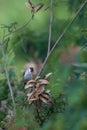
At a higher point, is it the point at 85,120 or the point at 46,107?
the point at 85,120

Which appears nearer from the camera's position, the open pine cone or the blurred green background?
the blurred green background

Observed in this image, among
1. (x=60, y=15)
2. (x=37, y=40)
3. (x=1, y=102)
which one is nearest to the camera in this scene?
(x=1, y=102)

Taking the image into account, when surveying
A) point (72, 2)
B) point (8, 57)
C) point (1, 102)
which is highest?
point (72, 2)

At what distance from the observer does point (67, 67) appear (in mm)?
907

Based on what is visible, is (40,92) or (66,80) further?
(40,92)

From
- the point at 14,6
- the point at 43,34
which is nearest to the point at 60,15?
the point at 43,34

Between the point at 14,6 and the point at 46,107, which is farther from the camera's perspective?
the point at 14,6

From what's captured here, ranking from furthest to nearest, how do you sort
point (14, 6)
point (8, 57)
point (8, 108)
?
point (14, 6)
point (8, 57)
point (8, 108)

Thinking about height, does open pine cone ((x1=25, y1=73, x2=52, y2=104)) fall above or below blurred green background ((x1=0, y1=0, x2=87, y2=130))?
below

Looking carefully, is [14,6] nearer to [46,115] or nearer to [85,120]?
[46,115]

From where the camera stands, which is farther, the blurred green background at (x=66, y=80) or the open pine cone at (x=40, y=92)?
the open pine cone at (x=40, y=92)

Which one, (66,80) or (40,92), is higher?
(66,80)

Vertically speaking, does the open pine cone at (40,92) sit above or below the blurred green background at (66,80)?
below

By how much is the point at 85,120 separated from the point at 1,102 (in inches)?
60.3
